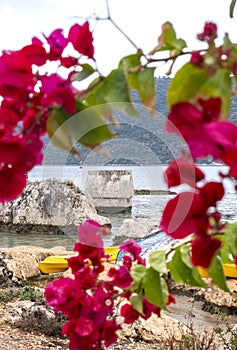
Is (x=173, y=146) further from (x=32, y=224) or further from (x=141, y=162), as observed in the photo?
(x=32, y=224)

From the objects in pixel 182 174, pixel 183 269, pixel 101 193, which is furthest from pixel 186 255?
pixel 101 193

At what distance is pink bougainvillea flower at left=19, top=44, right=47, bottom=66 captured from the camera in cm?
49

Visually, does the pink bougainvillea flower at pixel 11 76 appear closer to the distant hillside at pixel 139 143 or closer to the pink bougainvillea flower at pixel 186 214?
the distant hillside at pixel 139 143

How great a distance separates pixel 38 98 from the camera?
0.47 meters

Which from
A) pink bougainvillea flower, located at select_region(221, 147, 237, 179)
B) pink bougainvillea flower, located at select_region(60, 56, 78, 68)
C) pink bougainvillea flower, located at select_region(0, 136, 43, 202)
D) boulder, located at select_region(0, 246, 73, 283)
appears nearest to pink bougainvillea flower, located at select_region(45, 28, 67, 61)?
pink bougainvillea flower, located at select_region(60, 56, 78, 68)

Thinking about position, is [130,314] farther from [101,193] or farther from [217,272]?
[101,193]

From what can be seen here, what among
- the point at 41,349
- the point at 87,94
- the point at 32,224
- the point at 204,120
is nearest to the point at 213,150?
the point at 204,120

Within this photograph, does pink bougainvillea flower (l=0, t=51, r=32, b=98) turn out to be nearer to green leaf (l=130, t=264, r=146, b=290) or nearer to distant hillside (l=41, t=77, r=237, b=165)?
distant hillside (l=41, t=77, r=237, b=165)

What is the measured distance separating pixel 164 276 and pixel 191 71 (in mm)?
289

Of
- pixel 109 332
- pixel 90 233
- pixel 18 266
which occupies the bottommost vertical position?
pixel 18 266

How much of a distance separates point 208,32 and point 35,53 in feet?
0.50

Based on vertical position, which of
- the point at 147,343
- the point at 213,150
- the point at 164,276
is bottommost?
the point at 147,343

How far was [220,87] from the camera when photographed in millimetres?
428

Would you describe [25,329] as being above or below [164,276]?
below
